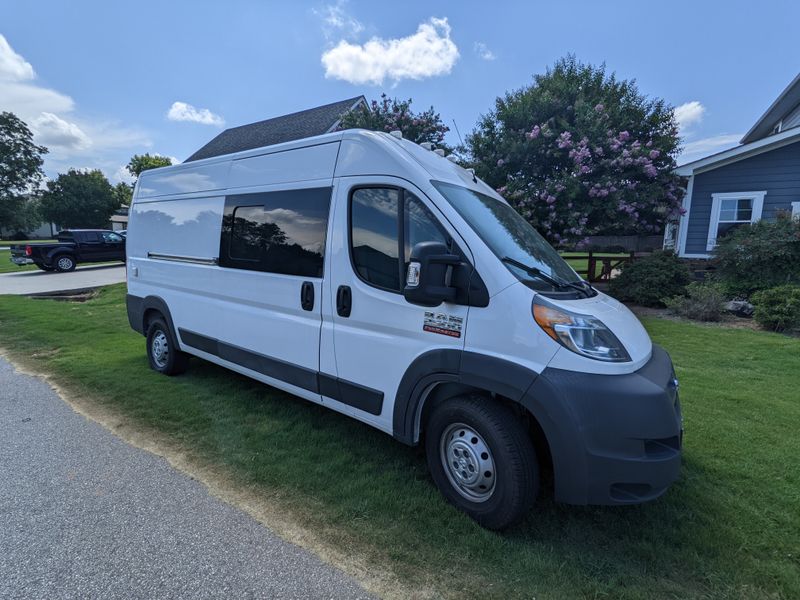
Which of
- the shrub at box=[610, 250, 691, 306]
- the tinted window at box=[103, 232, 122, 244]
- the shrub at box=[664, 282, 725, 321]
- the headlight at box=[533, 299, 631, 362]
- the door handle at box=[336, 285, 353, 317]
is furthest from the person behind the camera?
the tinted window at box=[103, 232, 122, 244]

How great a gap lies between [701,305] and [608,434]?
790cm

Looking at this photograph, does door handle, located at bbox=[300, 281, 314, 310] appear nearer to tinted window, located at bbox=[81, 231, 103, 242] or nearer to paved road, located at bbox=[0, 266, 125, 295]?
paved road, located at bbox=[0, 266, 125, 295]

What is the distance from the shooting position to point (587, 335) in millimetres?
2133

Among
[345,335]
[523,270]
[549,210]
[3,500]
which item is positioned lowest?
[3,500]

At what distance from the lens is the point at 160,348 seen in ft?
16.6

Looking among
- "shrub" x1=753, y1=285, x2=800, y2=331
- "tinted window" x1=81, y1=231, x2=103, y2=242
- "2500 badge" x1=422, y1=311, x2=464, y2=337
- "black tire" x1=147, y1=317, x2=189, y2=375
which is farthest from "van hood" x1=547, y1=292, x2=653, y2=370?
"tinted window" x1=81, y1=231, x2=103, y2=242

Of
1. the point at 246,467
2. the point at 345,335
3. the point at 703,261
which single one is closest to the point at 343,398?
the point at 345,335

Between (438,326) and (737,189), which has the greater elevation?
(737,189)

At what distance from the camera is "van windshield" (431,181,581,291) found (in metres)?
2.44

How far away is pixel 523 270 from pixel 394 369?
1.05m

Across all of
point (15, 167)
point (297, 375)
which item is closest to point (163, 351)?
point (297, 375)

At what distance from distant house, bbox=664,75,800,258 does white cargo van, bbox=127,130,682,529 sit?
1145 cm

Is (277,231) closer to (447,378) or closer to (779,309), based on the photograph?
(447,378)

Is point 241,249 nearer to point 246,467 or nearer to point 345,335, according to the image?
point 345,335
